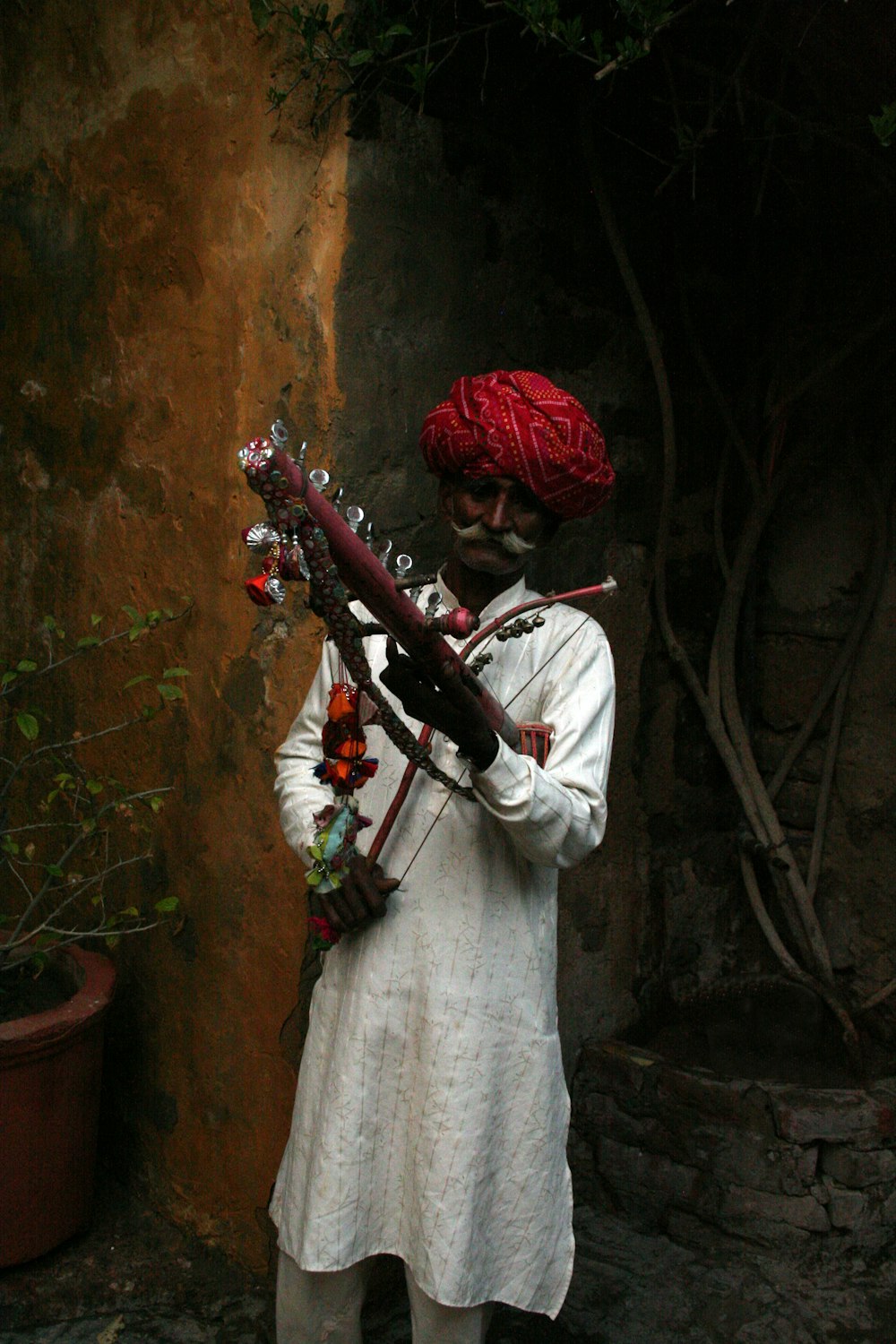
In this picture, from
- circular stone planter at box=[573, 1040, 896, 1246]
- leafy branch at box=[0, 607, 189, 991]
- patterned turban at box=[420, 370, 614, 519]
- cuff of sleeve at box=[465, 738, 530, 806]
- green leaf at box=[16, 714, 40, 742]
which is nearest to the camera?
cuff of sleeve at box=[465, 738, 530, 806]

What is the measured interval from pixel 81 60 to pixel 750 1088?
256 cm

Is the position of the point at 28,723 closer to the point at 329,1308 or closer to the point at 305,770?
the point at 305,770

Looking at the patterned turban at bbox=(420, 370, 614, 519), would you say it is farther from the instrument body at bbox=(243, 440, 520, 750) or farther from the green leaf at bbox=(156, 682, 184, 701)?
the green leaf at bbox=(156, 682, 184, 701)

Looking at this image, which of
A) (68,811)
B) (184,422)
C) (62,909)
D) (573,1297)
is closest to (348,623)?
(184,422)

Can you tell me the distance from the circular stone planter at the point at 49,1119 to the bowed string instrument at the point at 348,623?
910mm

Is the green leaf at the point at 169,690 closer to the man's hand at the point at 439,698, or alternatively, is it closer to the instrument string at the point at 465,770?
the instrument string at the point at 465,770

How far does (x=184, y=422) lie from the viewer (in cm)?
256

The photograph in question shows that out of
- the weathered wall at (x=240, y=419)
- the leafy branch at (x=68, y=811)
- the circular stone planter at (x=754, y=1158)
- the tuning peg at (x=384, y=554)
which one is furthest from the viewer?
the circular stone planter at (x=754, y=1158)

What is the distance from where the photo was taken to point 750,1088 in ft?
9.27

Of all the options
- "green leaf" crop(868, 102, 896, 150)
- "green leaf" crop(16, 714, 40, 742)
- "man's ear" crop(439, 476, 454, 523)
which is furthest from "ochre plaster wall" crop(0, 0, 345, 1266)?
"green leaf" crop(868, 102, 896, 150)

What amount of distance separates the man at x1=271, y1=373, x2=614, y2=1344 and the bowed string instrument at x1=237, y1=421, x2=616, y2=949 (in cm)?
7

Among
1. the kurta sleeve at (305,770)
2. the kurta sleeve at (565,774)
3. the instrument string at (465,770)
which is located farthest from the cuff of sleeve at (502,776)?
Answer: the kurta sleeve at (305,770)

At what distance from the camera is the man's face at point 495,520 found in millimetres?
1848

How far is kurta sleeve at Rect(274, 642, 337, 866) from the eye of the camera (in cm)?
200
